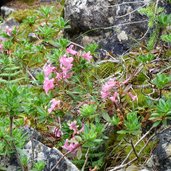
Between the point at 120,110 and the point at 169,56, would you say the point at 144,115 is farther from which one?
the point at 169,56

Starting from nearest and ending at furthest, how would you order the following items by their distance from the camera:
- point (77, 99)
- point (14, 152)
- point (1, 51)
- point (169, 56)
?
point (14, 152) < point (77, 99) < point (169, 56) < point (1, 51)

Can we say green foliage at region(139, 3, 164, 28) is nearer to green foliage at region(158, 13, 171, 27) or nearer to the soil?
green foliage at region(158, 13, 171, 27)

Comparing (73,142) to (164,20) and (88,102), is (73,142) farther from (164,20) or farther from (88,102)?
(164,20)

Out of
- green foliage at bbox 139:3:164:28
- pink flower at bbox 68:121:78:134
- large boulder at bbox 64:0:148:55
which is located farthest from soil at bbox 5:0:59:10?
pink flower at bbox 68:121:78:134

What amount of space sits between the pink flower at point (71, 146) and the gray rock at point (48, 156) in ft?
0.19

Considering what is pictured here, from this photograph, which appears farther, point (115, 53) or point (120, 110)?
point (115, 53)

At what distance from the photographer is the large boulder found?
372cm

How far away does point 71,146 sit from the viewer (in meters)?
2.41

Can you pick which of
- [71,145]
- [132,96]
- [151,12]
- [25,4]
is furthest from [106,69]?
[25,4]

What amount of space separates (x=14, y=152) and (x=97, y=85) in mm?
891

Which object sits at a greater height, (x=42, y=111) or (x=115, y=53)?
(x=42, y=111)

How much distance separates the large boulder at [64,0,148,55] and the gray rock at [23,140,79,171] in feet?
4.82

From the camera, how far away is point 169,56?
328 cm

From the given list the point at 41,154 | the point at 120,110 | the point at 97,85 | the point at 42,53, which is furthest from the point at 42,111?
the point at 42,53
